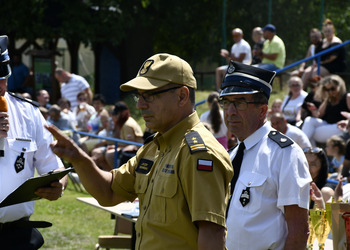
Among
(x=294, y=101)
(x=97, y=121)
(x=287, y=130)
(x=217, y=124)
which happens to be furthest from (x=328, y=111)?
(x=97, y=121)

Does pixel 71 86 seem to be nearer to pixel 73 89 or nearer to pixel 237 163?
pixel 73 89

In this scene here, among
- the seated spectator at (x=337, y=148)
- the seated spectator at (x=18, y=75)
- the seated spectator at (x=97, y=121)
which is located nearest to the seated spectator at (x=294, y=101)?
the seated spectator at (x=337, y=148)

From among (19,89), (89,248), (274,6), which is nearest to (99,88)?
(19,89)

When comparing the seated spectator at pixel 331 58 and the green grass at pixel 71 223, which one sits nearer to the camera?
the green grass at pixel 71 223

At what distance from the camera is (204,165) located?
2.73 metres

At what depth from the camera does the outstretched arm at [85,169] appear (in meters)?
2.97

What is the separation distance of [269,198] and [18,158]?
60.4 inches

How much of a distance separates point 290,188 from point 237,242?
1.44ft

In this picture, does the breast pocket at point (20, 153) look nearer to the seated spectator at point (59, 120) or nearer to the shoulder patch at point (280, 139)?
the shoulder patch at point (280, 139)

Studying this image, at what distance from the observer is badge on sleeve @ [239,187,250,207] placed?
3.57 metres

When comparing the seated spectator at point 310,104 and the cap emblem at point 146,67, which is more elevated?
the cap emblem at point 146,67

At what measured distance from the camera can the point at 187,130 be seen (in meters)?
2.97

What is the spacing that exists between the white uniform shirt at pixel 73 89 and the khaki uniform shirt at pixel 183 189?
1261 centimetres

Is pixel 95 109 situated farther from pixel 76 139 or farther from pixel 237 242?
pixel 237 242
